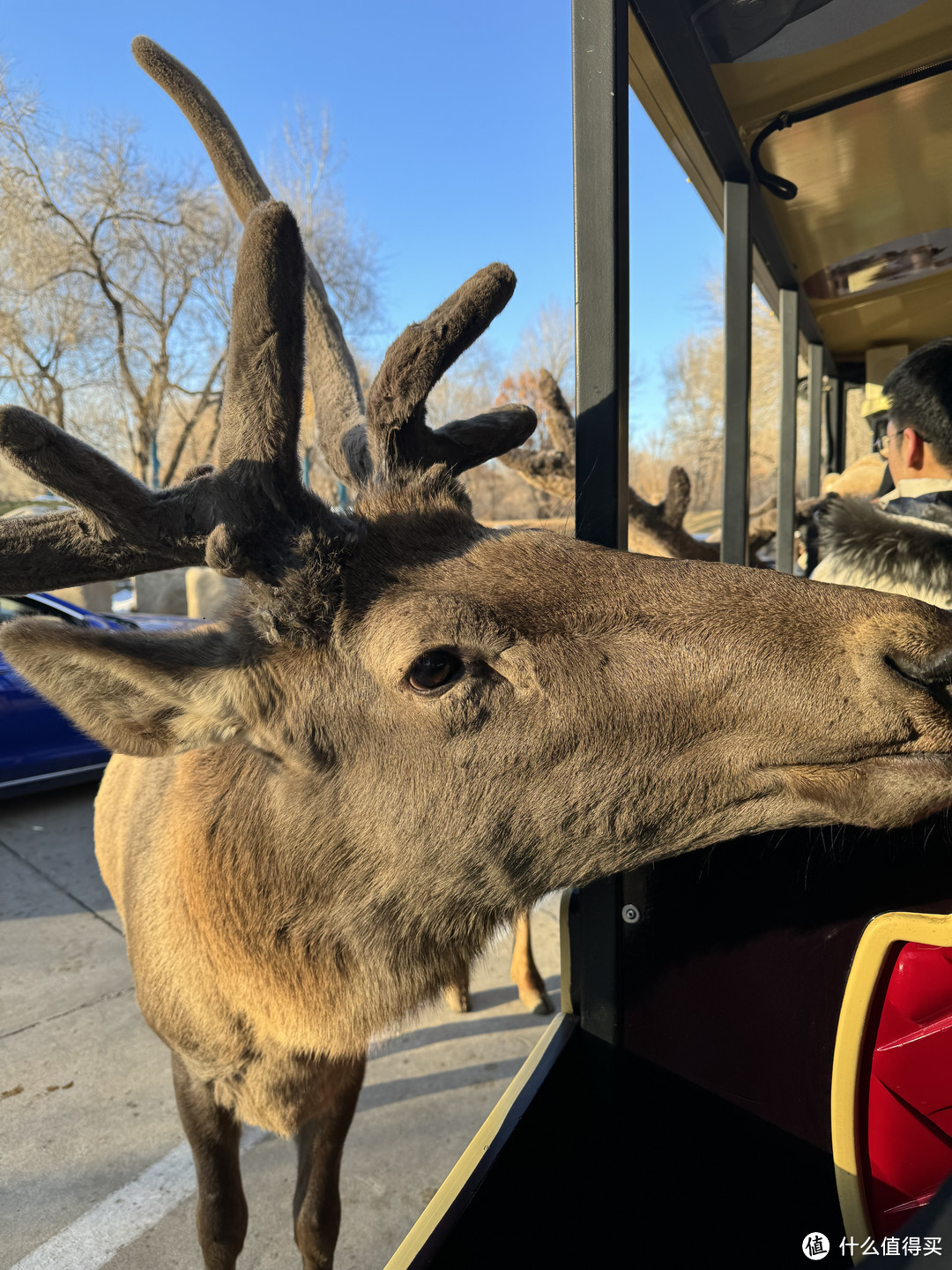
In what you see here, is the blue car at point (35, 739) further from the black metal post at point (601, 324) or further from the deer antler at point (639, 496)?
the black metal post at point (601, 324)

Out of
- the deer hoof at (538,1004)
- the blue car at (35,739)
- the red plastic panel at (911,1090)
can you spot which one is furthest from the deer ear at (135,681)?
the blue car at (35,739)

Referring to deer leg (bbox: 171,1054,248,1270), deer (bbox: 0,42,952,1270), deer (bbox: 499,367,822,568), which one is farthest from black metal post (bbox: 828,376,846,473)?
deer leg (bbox: 171,1054,248,1270)

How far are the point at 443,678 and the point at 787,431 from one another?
4.24 meters

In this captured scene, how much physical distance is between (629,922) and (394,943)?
632 mm

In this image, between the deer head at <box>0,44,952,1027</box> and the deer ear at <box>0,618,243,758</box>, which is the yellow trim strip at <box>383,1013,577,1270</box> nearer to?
the deer head at <box>0,44,952,1027</box>

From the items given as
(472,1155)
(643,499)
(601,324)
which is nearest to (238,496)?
(601,324)

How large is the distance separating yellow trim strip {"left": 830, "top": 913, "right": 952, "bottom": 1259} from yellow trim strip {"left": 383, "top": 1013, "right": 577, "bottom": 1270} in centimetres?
70

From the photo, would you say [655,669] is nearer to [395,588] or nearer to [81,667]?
[395,588]

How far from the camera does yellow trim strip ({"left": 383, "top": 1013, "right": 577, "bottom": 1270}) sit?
1605 millimetres

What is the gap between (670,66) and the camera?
2.57m

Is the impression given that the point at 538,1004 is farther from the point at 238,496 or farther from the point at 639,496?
the point at 238,496

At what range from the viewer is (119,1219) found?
315cm

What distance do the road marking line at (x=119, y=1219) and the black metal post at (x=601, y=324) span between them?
2316mm

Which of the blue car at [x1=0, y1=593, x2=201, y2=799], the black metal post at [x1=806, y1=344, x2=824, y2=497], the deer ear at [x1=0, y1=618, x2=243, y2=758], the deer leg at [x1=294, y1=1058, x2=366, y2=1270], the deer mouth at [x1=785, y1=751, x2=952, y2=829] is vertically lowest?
the deer leg at [x1=294, y1=1058, x2=366, y2=1270]
